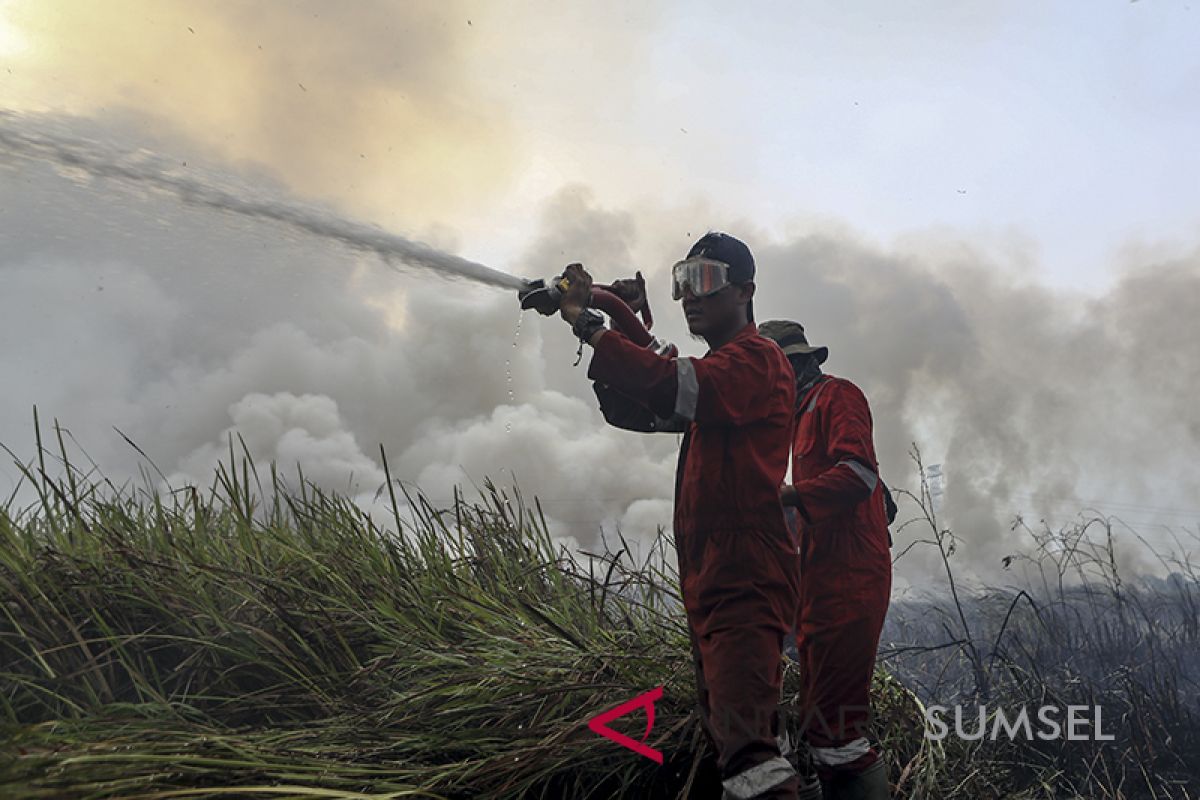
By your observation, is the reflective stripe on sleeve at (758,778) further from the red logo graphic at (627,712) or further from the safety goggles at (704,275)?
the safety goggles at (704,275)

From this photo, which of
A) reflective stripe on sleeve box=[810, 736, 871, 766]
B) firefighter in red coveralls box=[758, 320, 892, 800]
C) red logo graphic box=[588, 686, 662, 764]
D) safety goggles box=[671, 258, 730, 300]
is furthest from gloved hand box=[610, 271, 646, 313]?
reflective stripe on sleeve box=[810, 736, 871, 766]

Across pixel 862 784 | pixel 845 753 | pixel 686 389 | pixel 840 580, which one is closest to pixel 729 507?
pixel 686 389

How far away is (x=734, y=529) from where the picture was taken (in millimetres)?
2873

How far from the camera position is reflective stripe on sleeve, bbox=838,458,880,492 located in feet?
12.3

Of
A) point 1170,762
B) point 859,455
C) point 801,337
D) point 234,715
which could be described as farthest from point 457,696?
point 1170,762

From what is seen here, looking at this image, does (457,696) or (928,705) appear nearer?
(457,696)

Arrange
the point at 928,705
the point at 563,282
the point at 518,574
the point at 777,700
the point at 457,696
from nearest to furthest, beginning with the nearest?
the point at 777,700 → the point at 563,282 → the point at 457,696 → the point at 928,705 → the point at 518,574

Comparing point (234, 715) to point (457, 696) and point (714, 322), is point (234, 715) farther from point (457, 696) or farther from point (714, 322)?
point (714, 322)

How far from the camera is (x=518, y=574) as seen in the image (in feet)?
14.8

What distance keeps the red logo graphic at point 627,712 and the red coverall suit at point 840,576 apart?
707mm

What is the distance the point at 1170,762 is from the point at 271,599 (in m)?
4.78

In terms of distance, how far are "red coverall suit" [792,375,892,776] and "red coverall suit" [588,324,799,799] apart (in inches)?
28.5

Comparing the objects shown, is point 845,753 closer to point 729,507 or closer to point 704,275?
point 729,507

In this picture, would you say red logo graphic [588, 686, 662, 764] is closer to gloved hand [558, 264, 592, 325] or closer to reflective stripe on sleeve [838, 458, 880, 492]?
reflective stripe on sleeve [838, 458, 880, 492]
